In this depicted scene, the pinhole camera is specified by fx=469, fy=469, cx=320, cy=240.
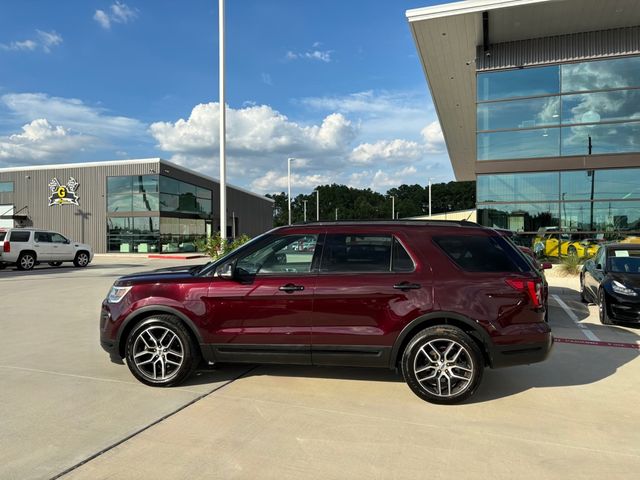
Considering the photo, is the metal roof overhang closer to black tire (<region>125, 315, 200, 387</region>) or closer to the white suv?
black tire (<region>125, 315, 200, 387</region>)

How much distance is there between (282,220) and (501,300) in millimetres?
96692

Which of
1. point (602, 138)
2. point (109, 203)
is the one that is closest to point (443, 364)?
point (602, 138)

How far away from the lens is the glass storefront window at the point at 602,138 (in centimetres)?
1864

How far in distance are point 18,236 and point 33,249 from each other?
2.61ft

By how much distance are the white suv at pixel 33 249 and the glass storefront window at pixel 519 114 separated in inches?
761

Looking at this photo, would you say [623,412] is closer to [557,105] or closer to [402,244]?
[402,244]

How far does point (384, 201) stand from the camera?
4439 inches

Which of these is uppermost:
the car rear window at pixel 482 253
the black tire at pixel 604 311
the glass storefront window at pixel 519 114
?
the glass storefront window at pixel 519 114

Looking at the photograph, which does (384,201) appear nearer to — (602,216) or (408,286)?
(602,216)

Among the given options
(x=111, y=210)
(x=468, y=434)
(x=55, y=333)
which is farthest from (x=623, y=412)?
(x=111, y=210)

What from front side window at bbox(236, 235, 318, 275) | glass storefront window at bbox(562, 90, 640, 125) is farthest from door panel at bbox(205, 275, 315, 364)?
glass storefront window at bbox(562, 90, 640, 125)

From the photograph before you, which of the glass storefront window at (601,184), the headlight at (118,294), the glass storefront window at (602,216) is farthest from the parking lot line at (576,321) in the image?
the glass storefront window at (601,184)

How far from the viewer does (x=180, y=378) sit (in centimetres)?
492

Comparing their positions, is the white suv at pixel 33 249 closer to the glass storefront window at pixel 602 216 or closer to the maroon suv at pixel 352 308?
the maroon suv at pixel 352 308
